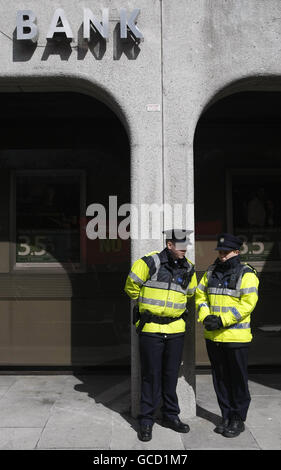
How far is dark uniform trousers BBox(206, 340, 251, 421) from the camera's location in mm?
4316

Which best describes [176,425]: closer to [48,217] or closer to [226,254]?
[226,254]

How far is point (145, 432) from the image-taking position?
4254 mm

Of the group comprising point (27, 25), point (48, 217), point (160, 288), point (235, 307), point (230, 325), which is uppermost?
point (27, 25)

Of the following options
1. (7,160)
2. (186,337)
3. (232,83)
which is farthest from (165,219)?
(7,160)

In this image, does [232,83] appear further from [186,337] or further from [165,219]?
[186,337]

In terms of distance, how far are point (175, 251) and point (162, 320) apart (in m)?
0.70

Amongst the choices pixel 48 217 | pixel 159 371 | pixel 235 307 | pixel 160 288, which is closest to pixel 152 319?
pixel 160 288

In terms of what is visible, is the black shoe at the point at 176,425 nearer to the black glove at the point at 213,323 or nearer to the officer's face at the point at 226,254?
the black glove at the point at 213,323

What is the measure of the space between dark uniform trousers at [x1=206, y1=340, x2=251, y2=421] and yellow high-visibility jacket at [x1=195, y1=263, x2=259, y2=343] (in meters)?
0.10

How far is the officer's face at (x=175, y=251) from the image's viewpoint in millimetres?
4422

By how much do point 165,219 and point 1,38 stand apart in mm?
2717

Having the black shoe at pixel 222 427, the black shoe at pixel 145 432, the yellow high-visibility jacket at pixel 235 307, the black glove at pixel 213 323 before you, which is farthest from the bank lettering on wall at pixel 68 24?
the black shoe at pixel 222 427

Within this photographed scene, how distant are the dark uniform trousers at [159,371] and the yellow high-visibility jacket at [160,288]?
4.4 inches
